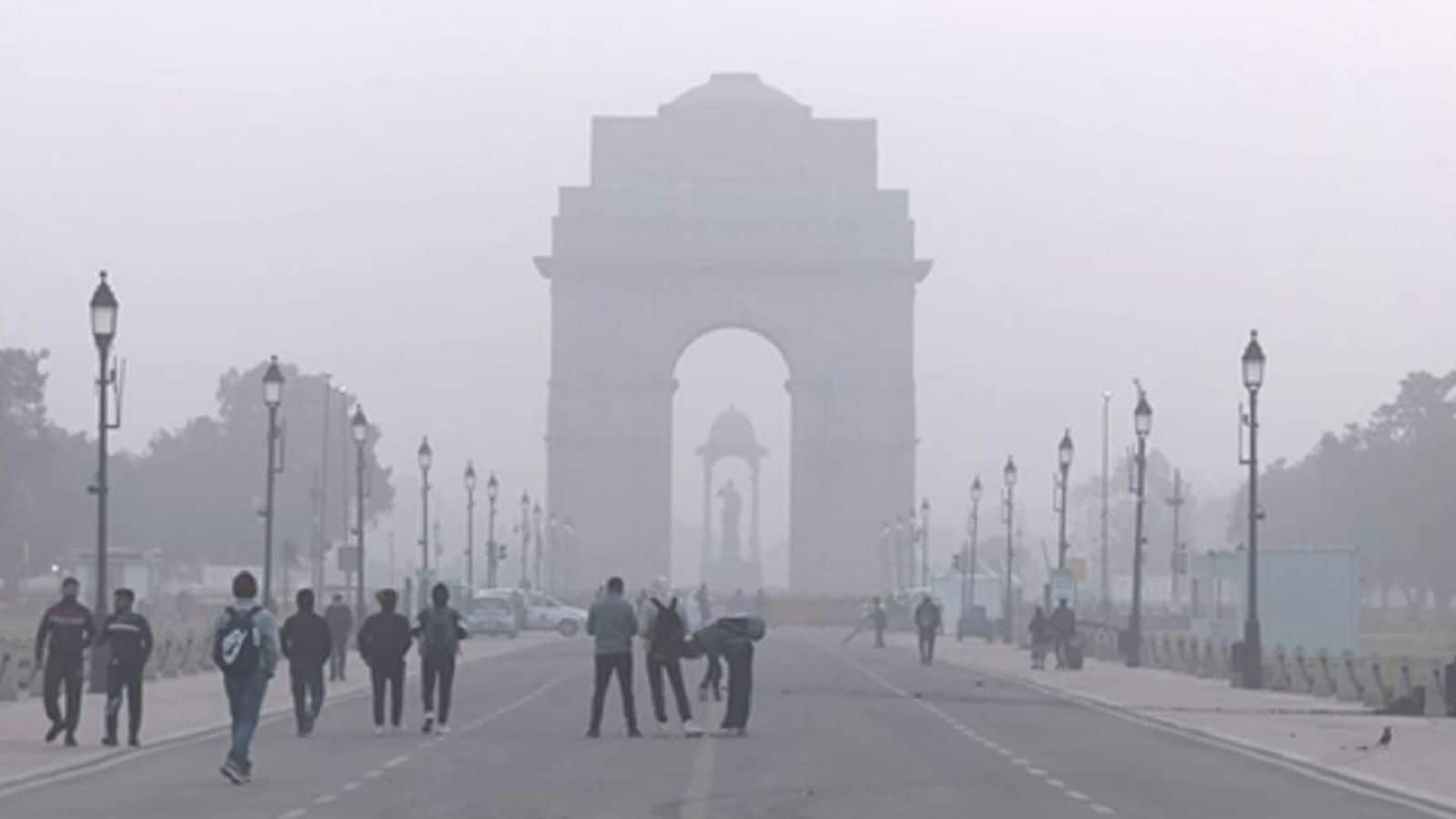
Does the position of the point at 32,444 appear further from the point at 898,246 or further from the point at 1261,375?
the point at 1261,375

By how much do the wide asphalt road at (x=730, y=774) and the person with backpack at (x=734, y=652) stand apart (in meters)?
0.33

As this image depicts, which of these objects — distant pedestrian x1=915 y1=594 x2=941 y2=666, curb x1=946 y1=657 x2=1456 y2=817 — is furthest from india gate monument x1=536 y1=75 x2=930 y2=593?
curb x1=946 y1=657 x2=1456 y2=817

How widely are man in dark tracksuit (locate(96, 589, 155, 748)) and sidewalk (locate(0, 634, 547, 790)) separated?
0.31 metres

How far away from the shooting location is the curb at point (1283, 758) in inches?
920

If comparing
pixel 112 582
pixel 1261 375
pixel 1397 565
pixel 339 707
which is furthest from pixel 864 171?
pixel 339 707

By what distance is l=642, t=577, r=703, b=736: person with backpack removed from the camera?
32031mm

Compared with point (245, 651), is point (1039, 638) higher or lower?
lower

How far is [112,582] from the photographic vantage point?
78438 millimetres

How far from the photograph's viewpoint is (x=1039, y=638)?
57.1m

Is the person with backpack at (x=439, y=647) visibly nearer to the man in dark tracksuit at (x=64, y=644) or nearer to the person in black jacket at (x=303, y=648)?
the person in black jacket at (x=303, y=648)

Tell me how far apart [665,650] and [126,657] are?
621 centimetres

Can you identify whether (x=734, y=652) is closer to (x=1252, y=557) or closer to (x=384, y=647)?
(x=384, y=647)

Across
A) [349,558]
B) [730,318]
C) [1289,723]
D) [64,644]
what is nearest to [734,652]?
[64,644]

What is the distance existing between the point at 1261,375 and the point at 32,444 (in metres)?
64.0
